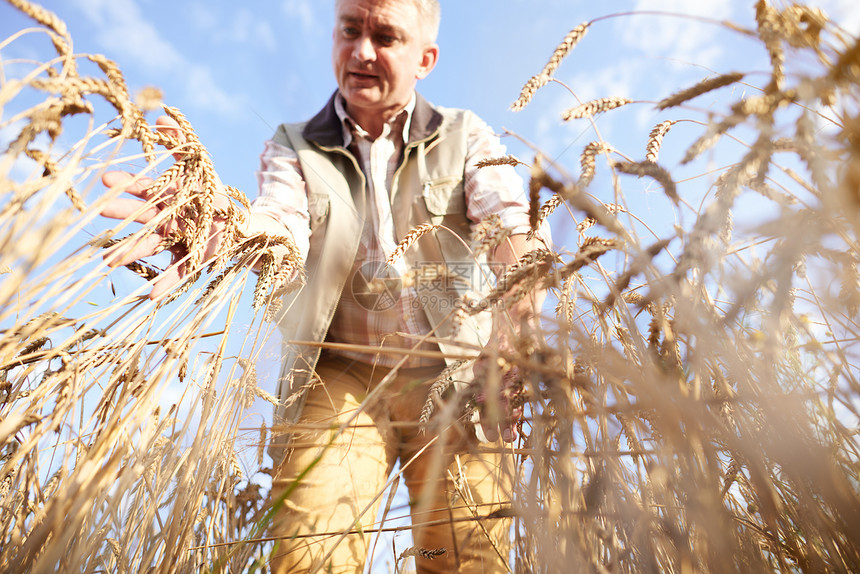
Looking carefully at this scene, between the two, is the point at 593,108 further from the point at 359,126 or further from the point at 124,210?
the point at 359,126

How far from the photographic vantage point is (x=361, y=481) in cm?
150

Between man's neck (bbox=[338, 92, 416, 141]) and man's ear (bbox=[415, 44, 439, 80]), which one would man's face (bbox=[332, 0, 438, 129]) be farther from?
man's ear (bbox=[415, 44, 439, 80])

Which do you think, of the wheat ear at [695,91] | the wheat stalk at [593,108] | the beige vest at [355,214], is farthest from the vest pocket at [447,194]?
the wheat ear at [695,91]

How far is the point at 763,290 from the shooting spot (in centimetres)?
78

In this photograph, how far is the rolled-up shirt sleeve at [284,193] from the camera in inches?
66.9

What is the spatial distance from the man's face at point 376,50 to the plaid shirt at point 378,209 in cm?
15

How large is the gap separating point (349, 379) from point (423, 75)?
58.7 inches

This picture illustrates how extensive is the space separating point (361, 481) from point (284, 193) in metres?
1.10

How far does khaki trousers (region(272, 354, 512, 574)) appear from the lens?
127 cm

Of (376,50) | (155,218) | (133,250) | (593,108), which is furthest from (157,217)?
(376,50)

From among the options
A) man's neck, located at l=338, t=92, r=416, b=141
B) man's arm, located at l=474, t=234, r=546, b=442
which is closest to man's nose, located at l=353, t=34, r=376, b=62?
man's neck, located at l=338, t=92, r=416, b=141

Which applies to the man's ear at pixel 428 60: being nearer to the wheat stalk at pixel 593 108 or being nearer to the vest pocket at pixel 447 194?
the vest pocket at pixel 447 194

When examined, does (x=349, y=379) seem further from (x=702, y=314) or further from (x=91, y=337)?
(x=702, y=314)

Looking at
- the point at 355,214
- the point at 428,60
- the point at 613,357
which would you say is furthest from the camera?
the point at 428,60
